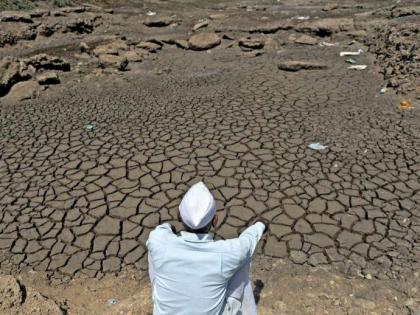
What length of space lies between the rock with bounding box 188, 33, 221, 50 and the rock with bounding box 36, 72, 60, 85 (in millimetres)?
5020

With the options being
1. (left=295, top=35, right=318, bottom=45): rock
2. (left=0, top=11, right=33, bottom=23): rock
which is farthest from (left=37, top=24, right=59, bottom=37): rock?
(left=295, top=35, right=318, bottom=45): rock

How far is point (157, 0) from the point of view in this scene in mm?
25734

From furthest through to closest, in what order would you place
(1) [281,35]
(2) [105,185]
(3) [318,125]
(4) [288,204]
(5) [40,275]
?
1. (1) [281,35]
2. (3) [318,125]
3. (2) [105,185]
4. (4) [288,204]
5. (5) [40,275]

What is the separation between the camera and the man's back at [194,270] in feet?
9.12

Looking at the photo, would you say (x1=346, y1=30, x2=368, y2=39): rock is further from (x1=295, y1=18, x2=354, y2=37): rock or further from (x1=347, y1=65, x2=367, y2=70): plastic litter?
(x1=347, y1=65, x2=367, y2=70): plastic litter

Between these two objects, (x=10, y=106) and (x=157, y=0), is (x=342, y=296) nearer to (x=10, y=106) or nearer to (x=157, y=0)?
(x=10, y=106)

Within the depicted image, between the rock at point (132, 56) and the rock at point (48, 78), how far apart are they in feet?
8.78

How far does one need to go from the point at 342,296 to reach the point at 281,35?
43.6 feet

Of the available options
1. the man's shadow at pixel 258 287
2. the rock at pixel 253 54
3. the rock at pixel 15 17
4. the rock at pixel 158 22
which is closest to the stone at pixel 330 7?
the rock at pixel 158 22

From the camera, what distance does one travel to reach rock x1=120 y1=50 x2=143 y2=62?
541 inches

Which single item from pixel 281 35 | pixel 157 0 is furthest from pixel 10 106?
pixel 157 0

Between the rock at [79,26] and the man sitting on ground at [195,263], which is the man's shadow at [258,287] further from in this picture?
the rock at [79,26]

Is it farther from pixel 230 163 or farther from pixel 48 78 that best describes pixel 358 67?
pixel 48 78

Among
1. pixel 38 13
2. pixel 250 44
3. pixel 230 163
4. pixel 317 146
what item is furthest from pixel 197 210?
pixel 38 13
